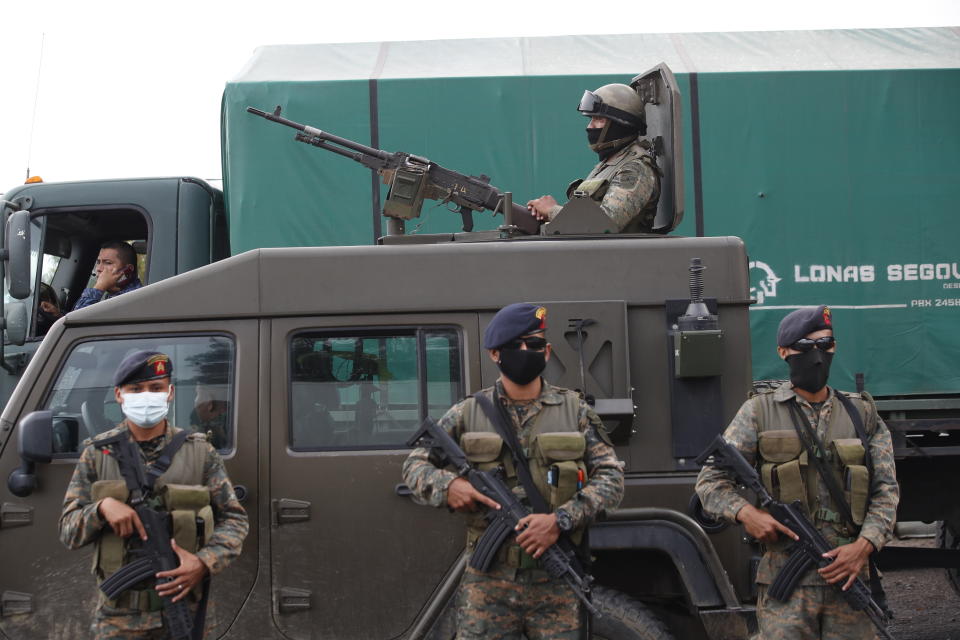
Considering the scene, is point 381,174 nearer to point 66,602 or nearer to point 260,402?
point 260,402

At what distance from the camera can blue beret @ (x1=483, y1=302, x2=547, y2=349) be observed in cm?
348

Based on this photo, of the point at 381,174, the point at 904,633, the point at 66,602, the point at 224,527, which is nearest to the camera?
the point at 224,527

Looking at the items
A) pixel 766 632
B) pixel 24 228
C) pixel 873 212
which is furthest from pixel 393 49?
pixel 766 632

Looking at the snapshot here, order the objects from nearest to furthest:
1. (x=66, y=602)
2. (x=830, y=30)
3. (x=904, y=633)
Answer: (x=66, y=602) < (x=830, y=30) < (x=904, y=633)

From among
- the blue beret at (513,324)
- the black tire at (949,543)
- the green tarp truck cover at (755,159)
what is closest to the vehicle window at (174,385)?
the blue beret at (513,324)

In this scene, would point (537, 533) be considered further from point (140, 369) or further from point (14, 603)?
point (14, 603)

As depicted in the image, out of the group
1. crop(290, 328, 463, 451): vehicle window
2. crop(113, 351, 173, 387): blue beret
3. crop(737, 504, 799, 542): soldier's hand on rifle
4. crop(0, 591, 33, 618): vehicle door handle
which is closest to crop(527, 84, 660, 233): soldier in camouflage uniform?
crop(290, 328, 463, 451): vehicle window

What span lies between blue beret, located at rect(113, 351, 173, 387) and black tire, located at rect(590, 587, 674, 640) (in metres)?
1.79

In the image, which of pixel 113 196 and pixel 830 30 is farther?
pixel 830 30

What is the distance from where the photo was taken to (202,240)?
5.73m

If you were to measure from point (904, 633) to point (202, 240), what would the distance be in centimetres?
504

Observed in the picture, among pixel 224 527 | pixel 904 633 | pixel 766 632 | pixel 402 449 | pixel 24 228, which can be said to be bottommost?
pixel 904 633

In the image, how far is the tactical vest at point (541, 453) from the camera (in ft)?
11.3

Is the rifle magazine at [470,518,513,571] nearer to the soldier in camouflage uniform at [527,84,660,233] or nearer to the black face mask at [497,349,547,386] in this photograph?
the black face mask at [497,349,547,386]
